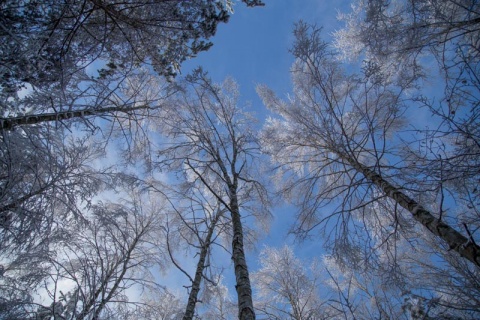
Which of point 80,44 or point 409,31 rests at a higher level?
point 409,31

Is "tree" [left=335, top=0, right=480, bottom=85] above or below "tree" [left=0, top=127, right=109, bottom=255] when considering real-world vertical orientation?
above

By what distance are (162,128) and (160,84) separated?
1469mm

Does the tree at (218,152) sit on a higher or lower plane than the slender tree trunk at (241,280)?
higher

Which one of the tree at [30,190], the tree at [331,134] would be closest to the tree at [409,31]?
the tree at [331,134]

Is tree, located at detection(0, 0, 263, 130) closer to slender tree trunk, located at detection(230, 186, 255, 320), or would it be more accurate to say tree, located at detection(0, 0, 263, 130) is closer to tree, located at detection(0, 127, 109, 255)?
tree, located at detection(0, 127, 109, 255)

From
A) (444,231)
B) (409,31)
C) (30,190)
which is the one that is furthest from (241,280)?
(409,31)

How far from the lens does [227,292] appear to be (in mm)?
9766

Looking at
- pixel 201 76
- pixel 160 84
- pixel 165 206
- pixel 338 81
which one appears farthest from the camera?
pixel 165 206

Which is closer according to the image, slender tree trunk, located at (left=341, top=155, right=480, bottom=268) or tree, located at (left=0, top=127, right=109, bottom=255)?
slender tree trunk, located at (left=341, top=155, right=480, bottom=268)

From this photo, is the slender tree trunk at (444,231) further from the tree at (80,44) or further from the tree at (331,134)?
the tree at (80,44)

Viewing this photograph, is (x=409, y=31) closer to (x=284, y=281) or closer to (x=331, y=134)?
(x=331, y=134)

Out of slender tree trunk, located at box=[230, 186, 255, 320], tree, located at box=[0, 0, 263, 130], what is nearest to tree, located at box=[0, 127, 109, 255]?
tree, located at box=[0, 0, 263, 130]

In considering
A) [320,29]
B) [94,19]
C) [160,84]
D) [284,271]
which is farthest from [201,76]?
[284,271]

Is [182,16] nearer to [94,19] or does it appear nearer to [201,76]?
[94,19]
